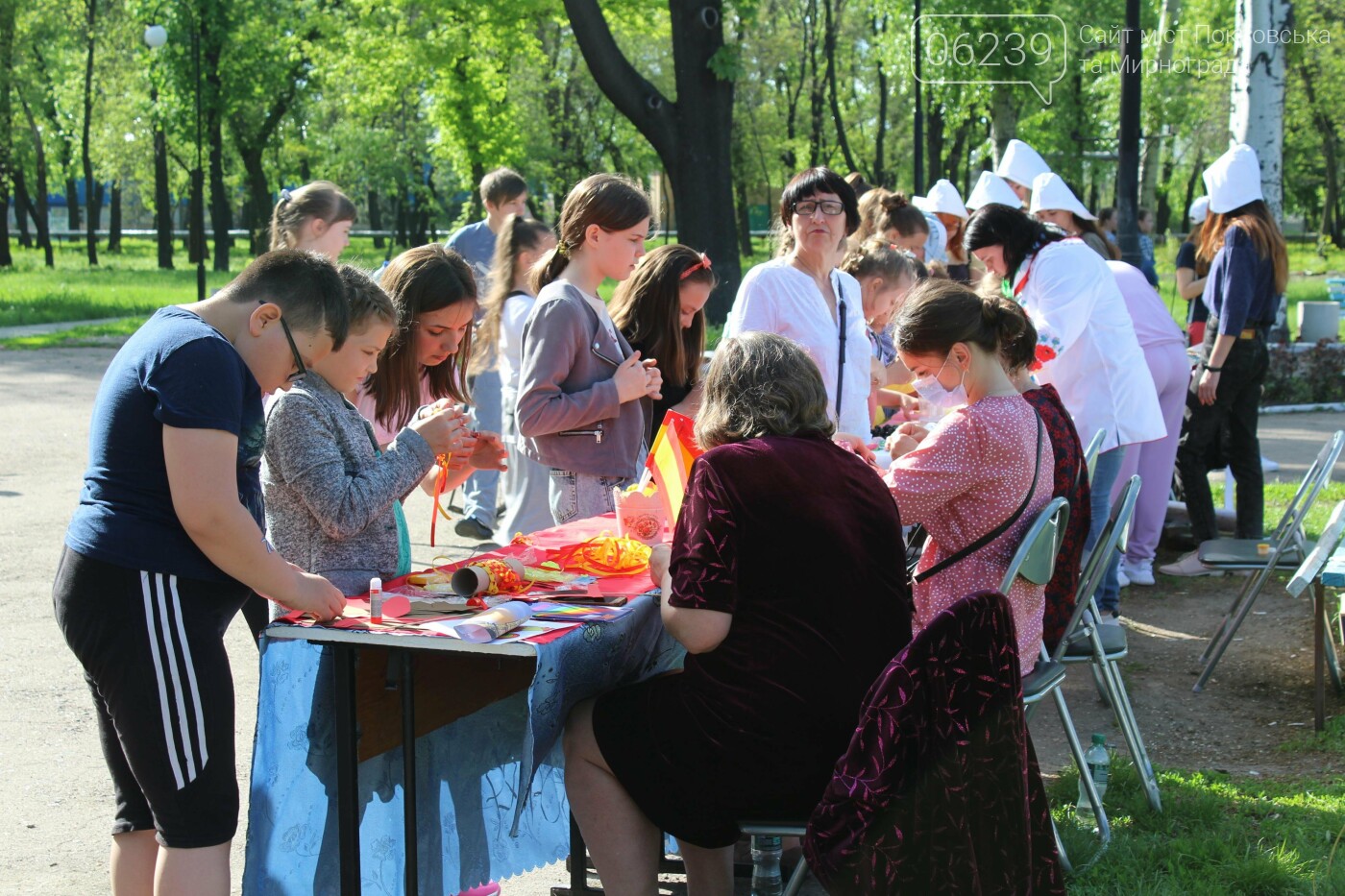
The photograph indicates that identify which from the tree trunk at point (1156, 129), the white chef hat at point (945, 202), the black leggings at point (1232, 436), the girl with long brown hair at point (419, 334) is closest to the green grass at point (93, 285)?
the white chef hat at point (945, 202)

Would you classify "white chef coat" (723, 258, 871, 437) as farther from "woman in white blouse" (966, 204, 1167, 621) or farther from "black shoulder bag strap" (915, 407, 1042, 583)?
"black shoulder bag strap" (915, 407, 1042, 583)

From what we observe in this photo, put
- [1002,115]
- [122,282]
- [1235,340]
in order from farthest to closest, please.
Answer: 1. [122,282]
2. [1002,115]
3. [1235,340]

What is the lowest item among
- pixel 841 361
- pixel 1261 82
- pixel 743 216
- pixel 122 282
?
pixel 841 361

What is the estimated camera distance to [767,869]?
2812mm

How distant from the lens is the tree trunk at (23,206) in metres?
40.1

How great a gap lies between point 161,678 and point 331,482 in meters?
0.59

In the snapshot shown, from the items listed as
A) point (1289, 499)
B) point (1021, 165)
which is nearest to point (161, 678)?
point (1021, 165)

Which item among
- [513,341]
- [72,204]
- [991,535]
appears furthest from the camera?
[72,204]

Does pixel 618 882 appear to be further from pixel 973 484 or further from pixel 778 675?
pixel 973 484

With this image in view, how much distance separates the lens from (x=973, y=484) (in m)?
3.32

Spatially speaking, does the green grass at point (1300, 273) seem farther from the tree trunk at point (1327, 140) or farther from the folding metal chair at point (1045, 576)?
the folding metal chair at point (1045, 576)

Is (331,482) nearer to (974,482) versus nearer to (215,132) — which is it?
(974,482)

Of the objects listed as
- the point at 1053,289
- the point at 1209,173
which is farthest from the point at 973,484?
the point at 1209,173

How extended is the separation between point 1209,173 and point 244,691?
526cm
